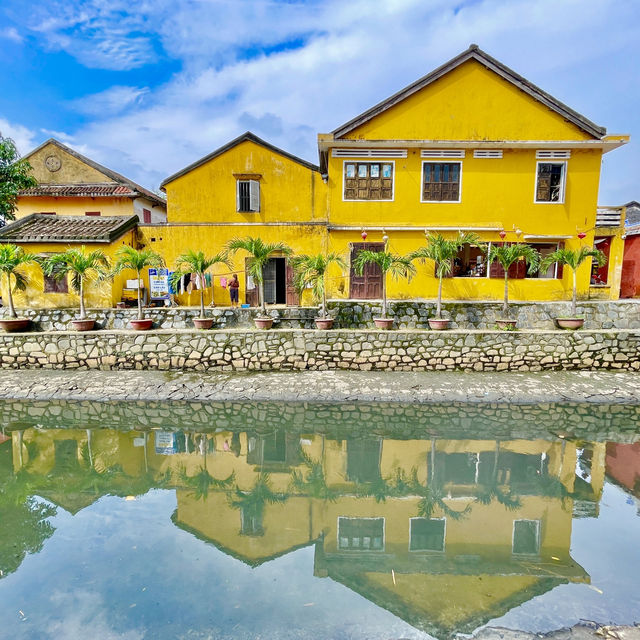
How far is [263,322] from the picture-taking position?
13070 millimetres

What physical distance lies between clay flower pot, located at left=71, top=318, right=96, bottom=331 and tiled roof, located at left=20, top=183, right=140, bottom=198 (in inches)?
449

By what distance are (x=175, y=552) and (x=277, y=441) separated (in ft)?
12.2

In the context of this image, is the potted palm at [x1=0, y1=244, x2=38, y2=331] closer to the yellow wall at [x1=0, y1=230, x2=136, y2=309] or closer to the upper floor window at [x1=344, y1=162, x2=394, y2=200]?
the yellow wall at [x1=0, y1=230, x2=136, y2=309]

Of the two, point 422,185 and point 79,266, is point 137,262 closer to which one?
point 79,266

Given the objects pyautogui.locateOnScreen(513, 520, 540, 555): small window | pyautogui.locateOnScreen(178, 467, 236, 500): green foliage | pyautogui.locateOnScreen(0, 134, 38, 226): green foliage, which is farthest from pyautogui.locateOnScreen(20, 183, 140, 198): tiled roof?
pyautogui.locateOnScreen(513, 520, 540, 555): small window

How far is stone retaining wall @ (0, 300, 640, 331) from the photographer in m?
13.7

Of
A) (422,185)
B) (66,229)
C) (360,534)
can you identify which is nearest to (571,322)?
(422,185)

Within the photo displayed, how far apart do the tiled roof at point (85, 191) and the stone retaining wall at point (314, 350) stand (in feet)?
39.9

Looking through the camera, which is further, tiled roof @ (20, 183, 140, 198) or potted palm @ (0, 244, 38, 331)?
tiled roof @ (20, 183, 140, 198)

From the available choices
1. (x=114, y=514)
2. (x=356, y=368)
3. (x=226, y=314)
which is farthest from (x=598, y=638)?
(x=226, y=314)

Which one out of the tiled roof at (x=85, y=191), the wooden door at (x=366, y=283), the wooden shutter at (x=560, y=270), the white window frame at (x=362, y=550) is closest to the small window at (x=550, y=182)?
the wooden shutter at (x=560, y=270)

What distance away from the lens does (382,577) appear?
4789 millimetres

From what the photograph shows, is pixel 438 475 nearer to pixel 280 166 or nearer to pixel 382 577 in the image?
pixel 382 577

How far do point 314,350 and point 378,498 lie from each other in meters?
6.20
